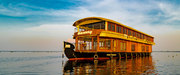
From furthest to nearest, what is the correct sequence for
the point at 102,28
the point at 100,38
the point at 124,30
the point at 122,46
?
the point at 124,30, the point at 122,46, the point at 102,28, the point at 100,38

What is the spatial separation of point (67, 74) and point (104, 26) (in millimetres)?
11326

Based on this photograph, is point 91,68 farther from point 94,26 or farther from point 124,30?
point 124,30

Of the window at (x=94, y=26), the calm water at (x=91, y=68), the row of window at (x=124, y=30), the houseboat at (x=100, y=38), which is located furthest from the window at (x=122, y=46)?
the window at (x=94, y=26)

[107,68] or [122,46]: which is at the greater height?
[122,46]

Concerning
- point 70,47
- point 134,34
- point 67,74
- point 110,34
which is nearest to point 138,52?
point 134,34

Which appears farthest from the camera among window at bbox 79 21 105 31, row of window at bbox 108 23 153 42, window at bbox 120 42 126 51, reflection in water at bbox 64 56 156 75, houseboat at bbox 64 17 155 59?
window at bbox 120 42 126 51

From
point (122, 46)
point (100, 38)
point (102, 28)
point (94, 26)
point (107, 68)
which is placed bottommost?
point (107, 68)

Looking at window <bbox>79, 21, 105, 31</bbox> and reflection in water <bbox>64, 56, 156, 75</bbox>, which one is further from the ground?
window <bbox>79, 21, 105, 31</bbox>

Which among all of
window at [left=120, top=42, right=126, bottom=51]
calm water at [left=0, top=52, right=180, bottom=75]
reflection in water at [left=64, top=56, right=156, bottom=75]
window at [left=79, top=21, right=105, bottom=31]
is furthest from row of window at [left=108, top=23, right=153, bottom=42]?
reflection in water at [left=64, top=56, right=156, bottom=75]

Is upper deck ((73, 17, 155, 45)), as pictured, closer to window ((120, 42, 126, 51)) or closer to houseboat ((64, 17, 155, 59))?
houseboat ((64, 17, 155, 59))

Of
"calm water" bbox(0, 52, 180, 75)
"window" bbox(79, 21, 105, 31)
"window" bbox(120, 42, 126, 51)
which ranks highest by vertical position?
"window" bbox(79, 21, 105, 31)

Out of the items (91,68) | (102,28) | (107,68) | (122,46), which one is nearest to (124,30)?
(122,46)

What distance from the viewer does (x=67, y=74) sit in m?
9.28


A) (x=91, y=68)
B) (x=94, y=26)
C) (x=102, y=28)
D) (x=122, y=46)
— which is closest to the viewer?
(x=91, y=68)
